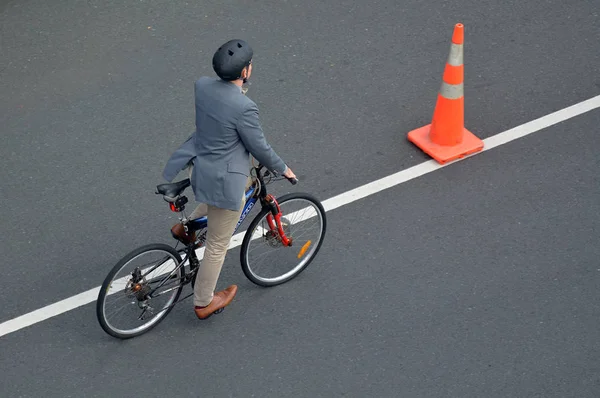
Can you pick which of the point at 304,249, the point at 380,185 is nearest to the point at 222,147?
the point at 304,249

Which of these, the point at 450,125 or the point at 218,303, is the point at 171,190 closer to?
the point at 218,303

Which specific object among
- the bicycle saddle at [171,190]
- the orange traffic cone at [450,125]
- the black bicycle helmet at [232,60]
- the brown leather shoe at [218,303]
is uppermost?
the black bicycle helmet at [232,60]

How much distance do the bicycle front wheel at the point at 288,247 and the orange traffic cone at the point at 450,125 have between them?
1.56 m

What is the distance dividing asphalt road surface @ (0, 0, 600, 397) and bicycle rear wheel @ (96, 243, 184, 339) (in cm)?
13

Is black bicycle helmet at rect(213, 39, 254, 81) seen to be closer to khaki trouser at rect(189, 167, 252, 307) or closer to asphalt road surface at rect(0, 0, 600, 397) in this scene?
khaki trouser at rect(189, 167, 252, 307)

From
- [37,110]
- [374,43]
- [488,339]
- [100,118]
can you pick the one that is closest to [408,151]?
[374,43]

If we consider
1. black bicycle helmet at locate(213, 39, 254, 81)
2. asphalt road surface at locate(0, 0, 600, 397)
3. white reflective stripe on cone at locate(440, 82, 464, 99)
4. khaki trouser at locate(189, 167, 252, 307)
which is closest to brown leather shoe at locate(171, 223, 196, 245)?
khaki trouser at locate(189, 167, 252, 307)

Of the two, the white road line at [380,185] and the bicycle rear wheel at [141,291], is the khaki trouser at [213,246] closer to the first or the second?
the bicycle rear wheel at [141,291]

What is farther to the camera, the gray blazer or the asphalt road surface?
the asphalt road surface

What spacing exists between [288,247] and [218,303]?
2.82 feet

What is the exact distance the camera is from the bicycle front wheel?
6.20 metres

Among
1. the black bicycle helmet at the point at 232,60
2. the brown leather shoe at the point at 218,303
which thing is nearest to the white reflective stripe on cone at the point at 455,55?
the black bicycle helmet at the point at 232,60

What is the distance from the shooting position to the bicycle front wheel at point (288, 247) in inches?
244

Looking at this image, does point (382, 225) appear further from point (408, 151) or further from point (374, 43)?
point (374, 43)
